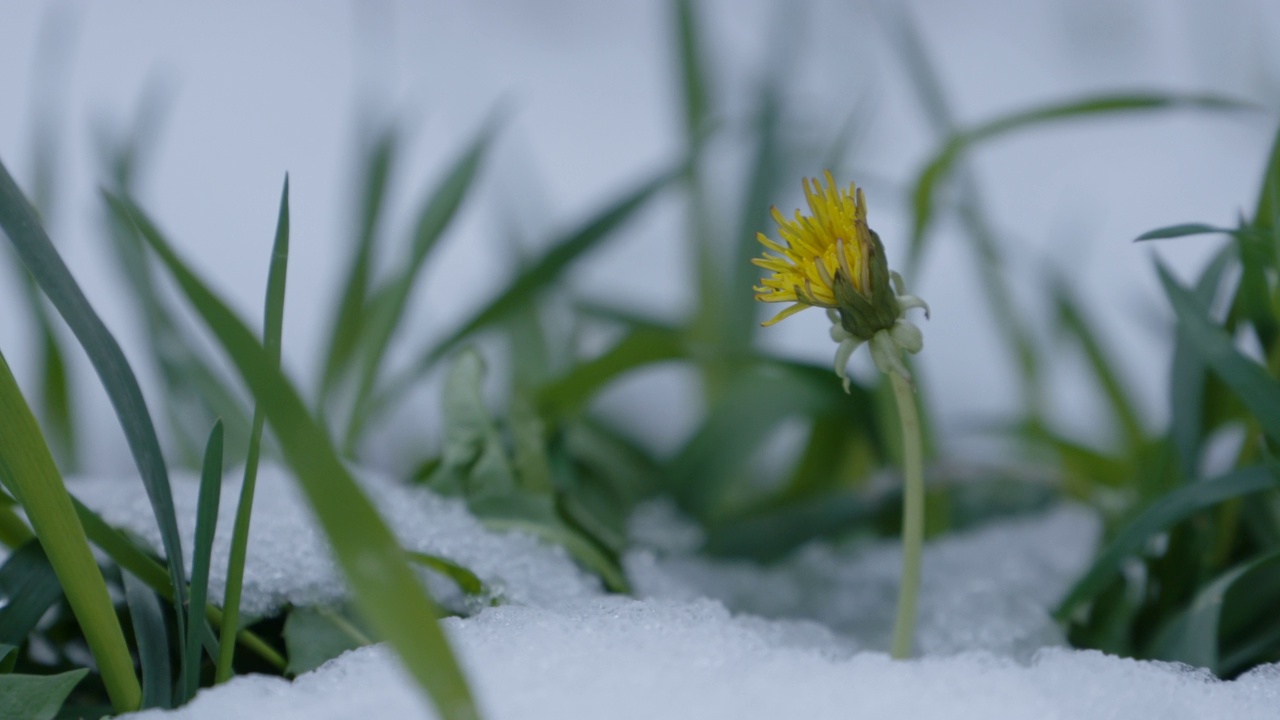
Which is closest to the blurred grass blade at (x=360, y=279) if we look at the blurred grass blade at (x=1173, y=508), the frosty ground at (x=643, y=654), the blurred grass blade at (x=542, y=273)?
the blurred grass blade at (x=542, y=273)

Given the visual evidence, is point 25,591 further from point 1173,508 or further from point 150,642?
point 1173,508

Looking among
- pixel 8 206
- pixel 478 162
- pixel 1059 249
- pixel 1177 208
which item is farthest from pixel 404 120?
pixel 1177 208

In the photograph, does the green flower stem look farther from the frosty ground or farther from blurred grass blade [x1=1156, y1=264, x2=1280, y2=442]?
blurred grass blade [x1=1156, y1=264, x2=1280, y2=442]

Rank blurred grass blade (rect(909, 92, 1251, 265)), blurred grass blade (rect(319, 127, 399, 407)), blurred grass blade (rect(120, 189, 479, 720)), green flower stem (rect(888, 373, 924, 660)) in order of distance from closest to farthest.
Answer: blurred grass blade (rect(120, 189, 479, 720)) < green flower stem (rect(888, 373, 924, 660)) < blurred grass blade (rect(909, 92, 1251, 265)) < blurred grass blade (rect(319, 127, 399, 407))

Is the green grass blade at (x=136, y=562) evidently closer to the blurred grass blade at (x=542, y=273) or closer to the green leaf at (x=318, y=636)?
the green leaf at (x=318, y=636)

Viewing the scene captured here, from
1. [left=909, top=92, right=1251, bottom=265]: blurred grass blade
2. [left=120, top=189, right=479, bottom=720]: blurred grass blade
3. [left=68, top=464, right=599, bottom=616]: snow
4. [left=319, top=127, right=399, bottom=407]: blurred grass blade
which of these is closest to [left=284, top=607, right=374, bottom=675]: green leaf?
[left=68, top=464, right=599, bottom=616]: snow

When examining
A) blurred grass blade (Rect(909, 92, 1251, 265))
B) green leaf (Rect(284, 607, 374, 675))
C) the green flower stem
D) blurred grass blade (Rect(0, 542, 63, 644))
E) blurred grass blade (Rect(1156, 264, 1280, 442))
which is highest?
blurred grass blade (Rect(909, 92, 1251, 265))
